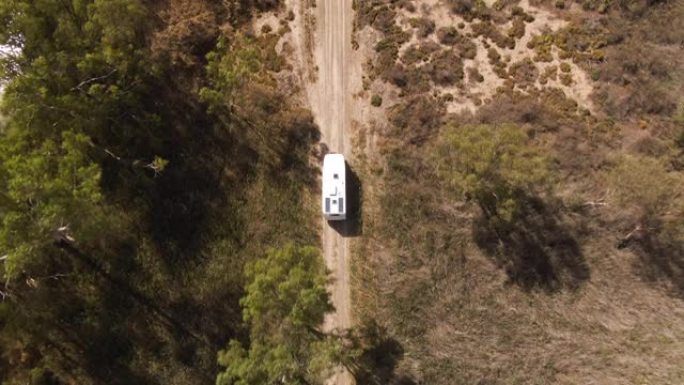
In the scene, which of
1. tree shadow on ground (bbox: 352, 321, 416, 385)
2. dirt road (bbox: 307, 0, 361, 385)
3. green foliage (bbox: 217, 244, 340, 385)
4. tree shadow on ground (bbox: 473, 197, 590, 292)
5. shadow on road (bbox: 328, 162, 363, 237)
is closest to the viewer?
Result: green foliage (bbox: 217, 244, 340, 385)

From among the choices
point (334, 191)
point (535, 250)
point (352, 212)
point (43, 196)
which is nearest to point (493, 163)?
point (535, 250)

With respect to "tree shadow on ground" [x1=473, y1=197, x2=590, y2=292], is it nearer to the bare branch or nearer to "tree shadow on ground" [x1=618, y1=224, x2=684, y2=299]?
"tree shadow on ground" [x1=618, y1=224, x2=684, y2=299]

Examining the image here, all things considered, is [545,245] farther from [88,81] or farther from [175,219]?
[88,81]

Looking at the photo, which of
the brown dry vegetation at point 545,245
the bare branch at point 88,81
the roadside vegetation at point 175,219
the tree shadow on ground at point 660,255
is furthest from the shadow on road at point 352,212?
the tree shadow on ground at point 660,255

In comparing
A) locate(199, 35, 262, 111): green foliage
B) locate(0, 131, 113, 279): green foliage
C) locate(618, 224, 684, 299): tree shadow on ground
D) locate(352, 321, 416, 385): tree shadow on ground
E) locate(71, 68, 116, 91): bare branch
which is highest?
locate(199, 35, 262, 111): green foliage

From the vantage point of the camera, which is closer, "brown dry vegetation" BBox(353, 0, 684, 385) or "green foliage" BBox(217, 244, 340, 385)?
"green foliage" BBox(217, 244, 340, 385)

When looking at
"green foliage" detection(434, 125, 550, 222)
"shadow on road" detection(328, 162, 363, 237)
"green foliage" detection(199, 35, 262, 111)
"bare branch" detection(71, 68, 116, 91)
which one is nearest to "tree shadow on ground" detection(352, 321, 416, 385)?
"shadow on road" detection(328, 162, 363, 237)
